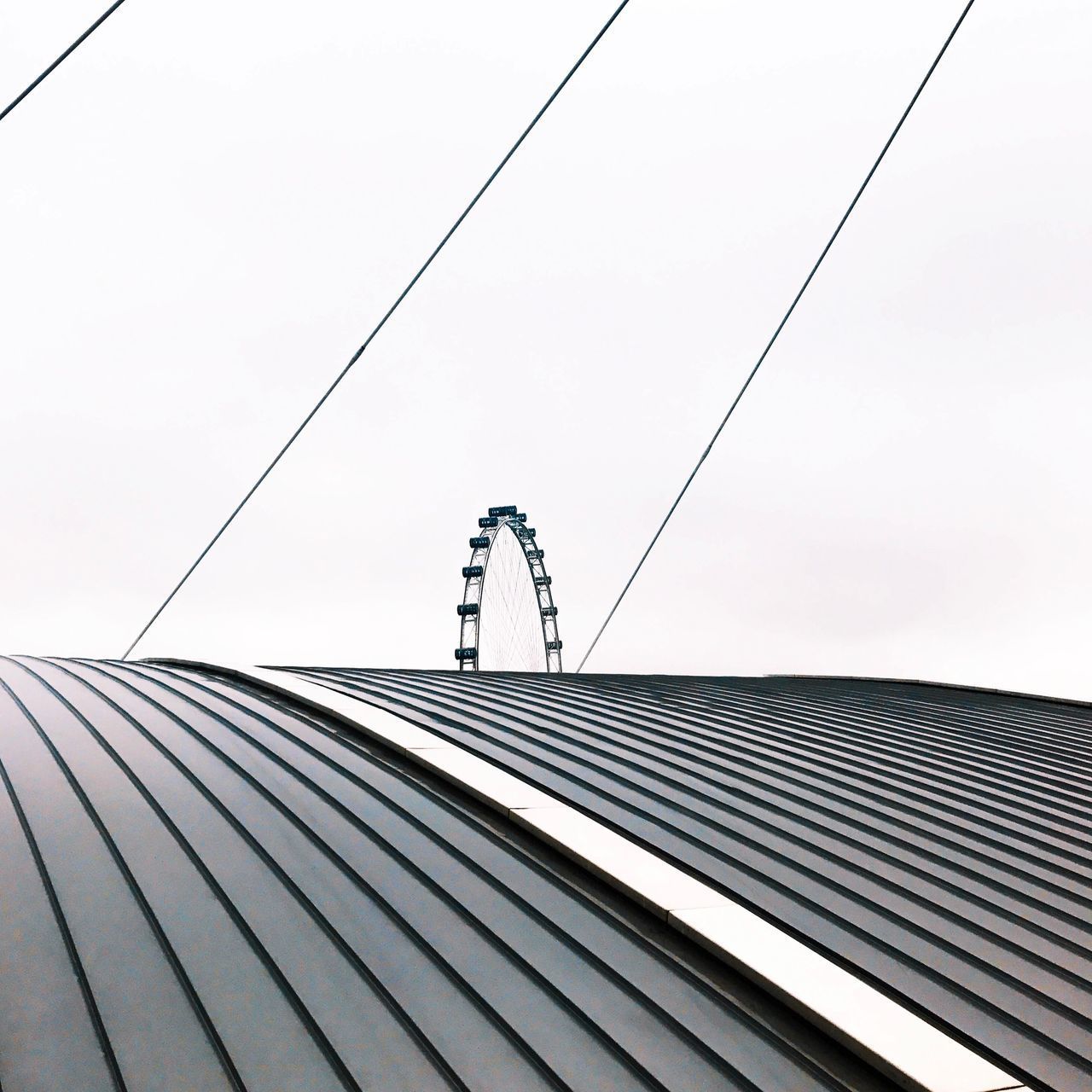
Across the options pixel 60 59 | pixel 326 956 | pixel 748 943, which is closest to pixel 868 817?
pixel 748 943

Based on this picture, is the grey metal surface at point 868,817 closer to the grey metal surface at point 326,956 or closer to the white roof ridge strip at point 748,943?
the white roof ridge strip at point 748,943

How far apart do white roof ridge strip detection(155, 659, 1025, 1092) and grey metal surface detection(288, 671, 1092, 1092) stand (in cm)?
47

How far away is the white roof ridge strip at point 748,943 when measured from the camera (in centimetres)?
638

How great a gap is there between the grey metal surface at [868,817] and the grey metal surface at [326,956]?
179cm

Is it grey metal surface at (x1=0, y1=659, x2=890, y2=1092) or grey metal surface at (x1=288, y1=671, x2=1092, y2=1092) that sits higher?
grey metal surface at (x1=288, y1=671, x2=1092, y2=1092)

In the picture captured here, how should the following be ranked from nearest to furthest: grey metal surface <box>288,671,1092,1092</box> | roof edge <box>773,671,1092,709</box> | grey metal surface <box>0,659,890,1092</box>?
grey metal surface <box>0,659,890,1092</box> < grey metal surface <box>288,671,1092,1092</box> < roof edge <box>773,671,1092,709</box>

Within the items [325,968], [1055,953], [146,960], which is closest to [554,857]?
[325,968]

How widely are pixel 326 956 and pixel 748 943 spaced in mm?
3031

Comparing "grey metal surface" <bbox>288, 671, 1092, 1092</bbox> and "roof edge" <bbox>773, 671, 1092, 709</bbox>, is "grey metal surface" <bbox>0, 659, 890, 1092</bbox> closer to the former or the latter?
"grey metal surface" <bbox>288, 671, 1092, 1092</bbox>

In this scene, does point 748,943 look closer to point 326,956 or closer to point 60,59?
point 326,956

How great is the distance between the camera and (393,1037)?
5.64 metres

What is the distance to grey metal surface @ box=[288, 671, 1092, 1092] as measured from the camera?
7895 mm

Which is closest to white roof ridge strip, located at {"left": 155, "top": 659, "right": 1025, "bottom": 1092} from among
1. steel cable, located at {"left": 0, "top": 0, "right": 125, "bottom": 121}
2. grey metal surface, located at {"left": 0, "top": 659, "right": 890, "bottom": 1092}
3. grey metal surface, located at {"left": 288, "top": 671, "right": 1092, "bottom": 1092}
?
grey metal surface, located at {"left": 0, "top": 659, "right": 890, "bottom": 1092}

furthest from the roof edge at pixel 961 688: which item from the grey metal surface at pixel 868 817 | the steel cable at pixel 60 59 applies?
the steel cable at pixel 60 59
